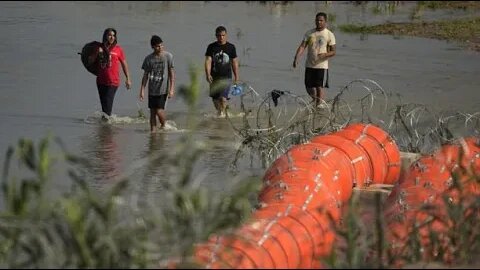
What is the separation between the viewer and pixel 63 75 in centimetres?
1925

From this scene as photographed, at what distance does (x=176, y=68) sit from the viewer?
66.1 ft

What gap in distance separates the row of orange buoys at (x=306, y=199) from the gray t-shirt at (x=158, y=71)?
4.37 meters

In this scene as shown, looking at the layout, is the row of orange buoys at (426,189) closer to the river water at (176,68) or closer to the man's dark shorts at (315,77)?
the river water at (176,68)

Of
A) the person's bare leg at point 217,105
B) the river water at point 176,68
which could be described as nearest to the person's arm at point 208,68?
the person's bare leg at point 217,105

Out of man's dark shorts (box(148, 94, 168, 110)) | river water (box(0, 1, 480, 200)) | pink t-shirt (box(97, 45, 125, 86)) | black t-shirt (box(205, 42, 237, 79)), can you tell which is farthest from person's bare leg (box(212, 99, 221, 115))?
pink t-shirt (box(97, 45, 125, 86))

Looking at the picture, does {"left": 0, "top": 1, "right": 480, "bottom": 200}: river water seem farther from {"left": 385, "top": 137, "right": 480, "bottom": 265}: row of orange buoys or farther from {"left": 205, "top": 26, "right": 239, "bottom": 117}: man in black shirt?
{"left": 385, "top": 137, "right": 480, "bottom": 265}: row of orange buoys

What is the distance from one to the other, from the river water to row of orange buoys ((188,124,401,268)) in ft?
2.08

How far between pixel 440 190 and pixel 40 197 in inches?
155

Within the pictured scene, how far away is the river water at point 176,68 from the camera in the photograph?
482 inches

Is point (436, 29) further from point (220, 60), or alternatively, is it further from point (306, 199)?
point (306, 199)

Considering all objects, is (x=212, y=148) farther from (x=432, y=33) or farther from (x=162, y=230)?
(x=432, y=33)

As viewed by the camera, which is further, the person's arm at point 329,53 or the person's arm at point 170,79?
the person's arm at point 329,53

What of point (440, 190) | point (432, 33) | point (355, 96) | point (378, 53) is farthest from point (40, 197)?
point (432, 33)

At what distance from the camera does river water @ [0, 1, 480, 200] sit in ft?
40.1
